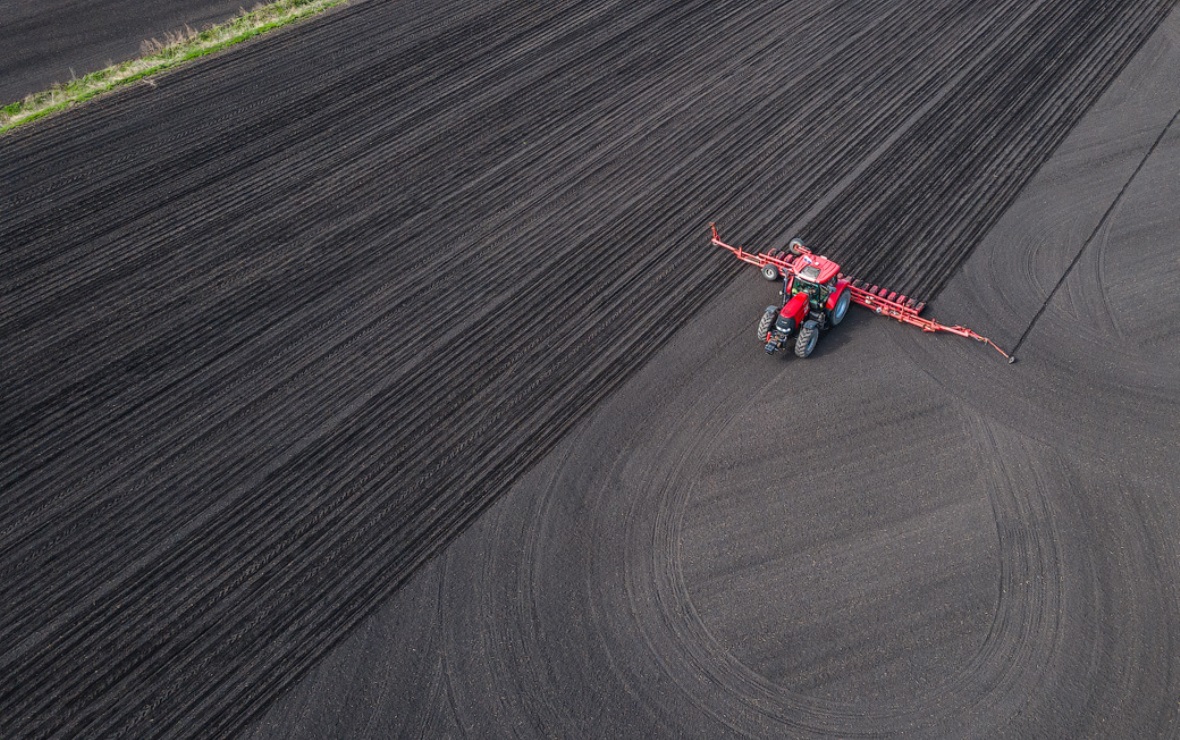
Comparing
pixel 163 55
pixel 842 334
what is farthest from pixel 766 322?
pixel 163 55

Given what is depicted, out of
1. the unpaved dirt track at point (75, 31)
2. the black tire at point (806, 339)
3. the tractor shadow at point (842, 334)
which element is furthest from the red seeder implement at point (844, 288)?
the unpaved dirt track at point (75, 31)

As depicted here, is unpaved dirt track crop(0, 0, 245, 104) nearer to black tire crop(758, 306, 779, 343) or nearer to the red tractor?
black tire crop(758, 306, 779, 343)

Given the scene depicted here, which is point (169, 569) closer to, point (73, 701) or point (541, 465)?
point (73, 701)

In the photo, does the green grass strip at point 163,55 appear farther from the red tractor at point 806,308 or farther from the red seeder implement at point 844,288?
the red tractor at point 806,308

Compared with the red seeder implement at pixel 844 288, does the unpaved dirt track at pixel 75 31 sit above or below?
above

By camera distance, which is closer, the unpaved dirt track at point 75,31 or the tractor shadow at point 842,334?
the tractor shadow at point 842,334

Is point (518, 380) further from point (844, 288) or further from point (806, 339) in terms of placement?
point (844, 288)

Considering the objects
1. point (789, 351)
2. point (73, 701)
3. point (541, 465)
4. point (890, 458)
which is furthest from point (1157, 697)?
point (73, 701)
